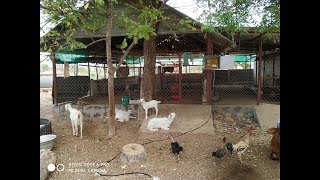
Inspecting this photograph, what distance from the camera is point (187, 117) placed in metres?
9.38

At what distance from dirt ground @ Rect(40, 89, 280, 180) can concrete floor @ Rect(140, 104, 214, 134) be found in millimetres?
313

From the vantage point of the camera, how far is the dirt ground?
18.7ft

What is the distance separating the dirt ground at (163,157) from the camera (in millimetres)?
5703

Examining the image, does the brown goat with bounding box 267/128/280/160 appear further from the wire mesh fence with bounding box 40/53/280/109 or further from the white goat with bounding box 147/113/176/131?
the wire mesh fence with bounding box 40/53/280/109

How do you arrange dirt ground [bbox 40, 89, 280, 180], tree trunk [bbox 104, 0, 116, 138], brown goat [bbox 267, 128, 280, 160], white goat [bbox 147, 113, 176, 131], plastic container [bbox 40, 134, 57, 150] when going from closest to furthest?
1. dirt ground [bbox 40, 89, 280, 180]
2. brown goat [bbox 267, 128, 280, 160]
3. plastic container [bbox 40, 134, 57, 150]
4. tree trunk [bbox 104, 0, 116, 138]
5. white goat [bbox 147, 113, 176, 131]

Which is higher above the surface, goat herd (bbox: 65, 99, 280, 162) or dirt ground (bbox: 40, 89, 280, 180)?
goat herd (bbox: 65, 99, 280, 162)

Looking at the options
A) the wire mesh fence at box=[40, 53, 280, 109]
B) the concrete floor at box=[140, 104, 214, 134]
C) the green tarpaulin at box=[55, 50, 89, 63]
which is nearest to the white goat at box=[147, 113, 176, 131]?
the concrete floor at box=[140, 104, 214, 134]

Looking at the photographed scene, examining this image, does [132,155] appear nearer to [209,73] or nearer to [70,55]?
[209,73]

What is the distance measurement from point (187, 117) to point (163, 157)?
9.88 feet

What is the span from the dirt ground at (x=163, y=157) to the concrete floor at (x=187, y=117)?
313 mm

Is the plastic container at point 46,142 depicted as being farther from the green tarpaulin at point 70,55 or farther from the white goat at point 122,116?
the green tarpaulin at point 70,55

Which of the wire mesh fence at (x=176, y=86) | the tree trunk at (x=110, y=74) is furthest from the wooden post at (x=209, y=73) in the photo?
the tree trunk at (x=110, y=74)

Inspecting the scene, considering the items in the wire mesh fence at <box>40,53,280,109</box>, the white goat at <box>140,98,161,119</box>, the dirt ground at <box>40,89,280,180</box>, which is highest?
the wire mesh fence at <box>40,53,280,109</box>
